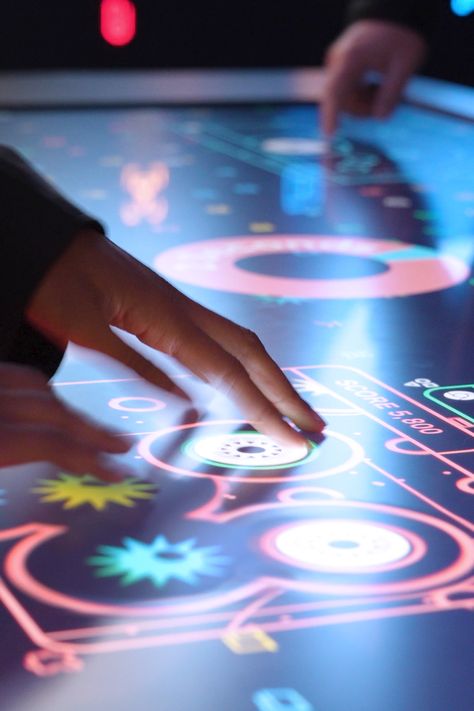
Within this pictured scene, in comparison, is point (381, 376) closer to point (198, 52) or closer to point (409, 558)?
point (409, 558)

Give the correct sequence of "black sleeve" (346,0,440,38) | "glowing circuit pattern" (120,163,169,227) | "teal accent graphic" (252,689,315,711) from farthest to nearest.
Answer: "black sleeve" (346,0,440,38), "glowing circuit pattern" (120,163,169,227), "teal accent graphic" (252,689,315,711)

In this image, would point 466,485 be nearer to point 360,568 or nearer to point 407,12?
point 360,568

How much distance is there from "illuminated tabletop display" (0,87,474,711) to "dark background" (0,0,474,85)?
1.93 meters

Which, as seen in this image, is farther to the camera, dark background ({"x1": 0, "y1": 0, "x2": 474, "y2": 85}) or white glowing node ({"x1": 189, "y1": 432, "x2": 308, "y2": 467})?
dark background ({"x1": 0, "y1": 0, "x2": 474, "y2": 85})

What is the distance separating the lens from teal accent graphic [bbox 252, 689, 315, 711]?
50 centimetres

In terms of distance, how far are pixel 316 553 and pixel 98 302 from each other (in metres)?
0.23

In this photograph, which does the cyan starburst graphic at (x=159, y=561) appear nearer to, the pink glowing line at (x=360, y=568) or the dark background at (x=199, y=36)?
the pink glowing line at (x=360, y=568)

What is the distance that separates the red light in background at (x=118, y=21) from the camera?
329 centimetres

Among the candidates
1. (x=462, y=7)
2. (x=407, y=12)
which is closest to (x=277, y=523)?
(x=407, y=12)

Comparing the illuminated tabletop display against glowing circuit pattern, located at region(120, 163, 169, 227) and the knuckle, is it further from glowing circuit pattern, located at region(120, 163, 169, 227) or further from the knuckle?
glowing circuit pattern, located at region(120, 163, 169, 227)

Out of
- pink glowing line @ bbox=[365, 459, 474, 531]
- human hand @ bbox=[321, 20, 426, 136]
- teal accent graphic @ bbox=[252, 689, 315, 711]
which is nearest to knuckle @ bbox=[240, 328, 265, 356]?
pink glowing line @ bbox=[365, 459, 474, 531]

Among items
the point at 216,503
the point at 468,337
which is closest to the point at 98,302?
the point at 216,503

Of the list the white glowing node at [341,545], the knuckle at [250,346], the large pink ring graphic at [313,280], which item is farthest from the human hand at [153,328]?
the large pink ring graphic at [313,280]

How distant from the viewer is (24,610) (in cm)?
59
